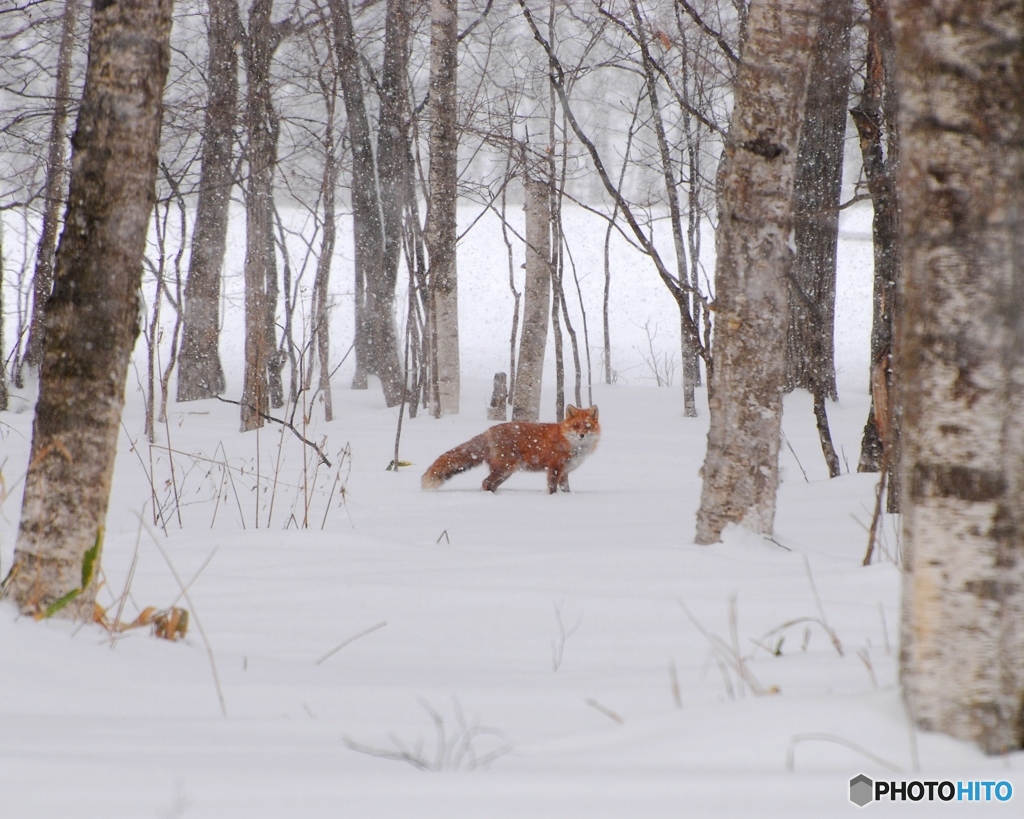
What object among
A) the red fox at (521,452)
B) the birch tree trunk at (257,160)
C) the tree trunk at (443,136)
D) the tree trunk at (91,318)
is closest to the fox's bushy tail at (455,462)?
the red fox at (521,452)

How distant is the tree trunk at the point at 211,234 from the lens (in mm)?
11789

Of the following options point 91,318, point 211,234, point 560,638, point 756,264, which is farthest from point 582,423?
point 211,234

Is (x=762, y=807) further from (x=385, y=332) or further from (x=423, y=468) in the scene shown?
(x=385, y=332)

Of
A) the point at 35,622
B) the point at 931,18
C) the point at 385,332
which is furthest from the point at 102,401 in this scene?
the point at 385,332

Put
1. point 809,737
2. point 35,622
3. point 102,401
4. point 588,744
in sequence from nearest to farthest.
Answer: point 809,737, point 588,744, point 35,622, point 102,401

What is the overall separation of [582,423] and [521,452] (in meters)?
0.56

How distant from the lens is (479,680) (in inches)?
83.4

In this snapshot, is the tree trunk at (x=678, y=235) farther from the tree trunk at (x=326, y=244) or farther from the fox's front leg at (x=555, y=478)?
the tree trunk at (x=326, y=244)

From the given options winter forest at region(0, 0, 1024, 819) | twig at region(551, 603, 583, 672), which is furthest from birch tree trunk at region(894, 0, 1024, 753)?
twig at region(551, 603, 583, 672)

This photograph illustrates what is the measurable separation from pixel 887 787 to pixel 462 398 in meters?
13.8

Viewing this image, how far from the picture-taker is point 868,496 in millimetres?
5527

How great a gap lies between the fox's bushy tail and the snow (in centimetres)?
177

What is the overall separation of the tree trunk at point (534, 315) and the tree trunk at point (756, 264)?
A: 7130mm

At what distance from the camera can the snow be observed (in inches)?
51.1
